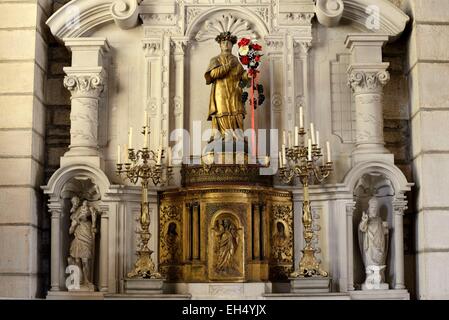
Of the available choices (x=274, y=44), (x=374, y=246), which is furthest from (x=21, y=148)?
(x=374, y=246)

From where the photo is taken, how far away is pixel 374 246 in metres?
10.0

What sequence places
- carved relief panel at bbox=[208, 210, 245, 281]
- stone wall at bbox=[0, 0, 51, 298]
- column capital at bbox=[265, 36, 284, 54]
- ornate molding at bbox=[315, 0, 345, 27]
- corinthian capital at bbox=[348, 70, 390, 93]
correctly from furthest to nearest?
column capital at bbox=[265, 36, 284, 54], ornate molding at bbox=[315, 0, 345, 27], corinthian capital at bbox=[348, 70, 390, 93], stone wall at bbox=[0, 0, 51, 298], carved relief panel at bbox=[208, 210, 245, 281]

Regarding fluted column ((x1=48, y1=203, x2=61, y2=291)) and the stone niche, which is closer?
fluted column ((x1=48, y1=203, x2=61, y2=291))

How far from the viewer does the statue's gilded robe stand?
33.3ft

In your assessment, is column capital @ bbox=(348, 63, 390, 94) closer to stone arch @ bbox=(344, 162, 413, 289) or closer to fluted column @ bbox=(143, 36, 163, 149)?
stone arch @ bbox=(344, 162, 413, 289)

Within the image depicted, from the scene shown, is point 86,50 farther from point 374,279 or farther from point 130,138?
point 374,279

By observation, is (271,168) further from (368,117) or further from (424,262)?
(424,262)

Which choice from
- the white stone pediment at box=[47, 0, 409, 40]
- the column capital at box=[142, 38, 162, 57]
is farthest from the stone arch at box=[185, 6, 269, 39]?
the column capital at box=[142, 38, 162, 57]

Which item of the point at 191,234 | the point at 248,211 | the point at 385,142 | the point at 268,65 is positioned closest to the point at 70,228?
the point at 191,234

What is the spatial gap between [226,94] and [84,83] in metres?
1.62

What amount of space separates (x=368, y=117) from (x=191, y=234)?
7.77 feet

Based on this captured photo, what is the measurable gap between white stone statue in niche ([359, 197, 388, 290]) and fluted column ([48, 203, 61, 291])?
326 cm

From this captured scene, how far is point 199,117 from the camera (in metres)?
10.7
